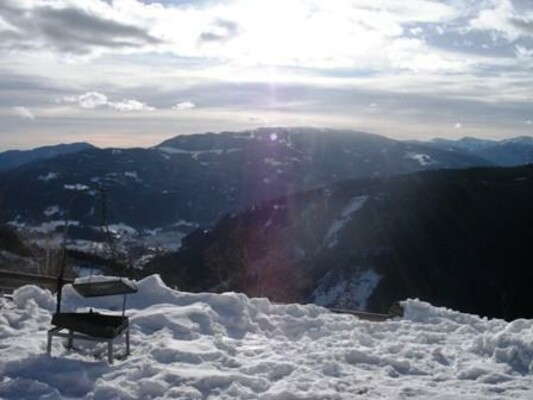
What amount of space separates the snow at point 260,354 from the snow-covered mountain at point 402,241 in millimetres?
64572

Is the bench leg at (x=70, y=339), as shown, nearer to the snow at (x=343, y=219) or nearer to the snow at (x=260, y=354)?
the snow at (x=260, y=354)

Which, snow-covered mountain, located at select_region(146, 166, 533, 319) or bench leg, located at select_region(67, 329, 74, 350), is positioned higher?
bench leg, located at select_region(67, 329, 74, 350)

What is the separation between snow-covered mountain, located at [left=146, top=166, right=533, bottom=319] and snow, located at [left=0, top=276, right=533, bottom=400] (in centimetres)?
6457

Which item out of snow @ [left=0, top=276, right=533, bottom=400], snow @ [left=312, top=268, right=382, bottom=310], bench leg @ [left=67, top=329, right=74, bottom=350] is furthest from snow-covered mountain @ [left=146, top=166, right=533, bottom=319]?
bench leg @ [left=67, top=329, right=74, bottom=350]

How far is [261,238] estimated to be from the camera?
397 feet

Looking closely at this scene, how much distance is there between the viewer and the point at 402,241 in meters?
111

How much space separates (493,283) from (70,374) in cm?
10324

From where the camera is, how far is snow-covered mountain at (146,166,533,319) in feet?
322

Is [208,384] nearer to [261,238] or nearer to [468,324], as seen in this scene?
[468,324]

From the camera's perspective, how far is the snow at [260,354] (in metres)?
7.57

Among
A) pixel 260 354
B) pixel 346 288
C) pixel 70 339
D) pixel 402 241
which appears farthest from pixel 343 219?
pixel 70 339

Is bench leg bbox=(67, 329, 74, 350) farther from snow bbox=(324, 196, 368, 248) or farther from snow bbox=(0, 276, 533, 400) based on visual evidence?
snow bbox=(324, 196, 368, 248)

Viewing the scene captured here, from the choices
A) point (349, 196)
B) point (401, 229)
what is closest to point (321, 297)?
point (401, 229)

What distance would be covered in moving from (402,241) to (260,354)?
104 m
